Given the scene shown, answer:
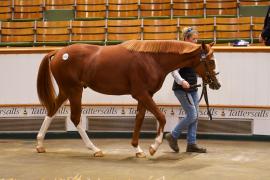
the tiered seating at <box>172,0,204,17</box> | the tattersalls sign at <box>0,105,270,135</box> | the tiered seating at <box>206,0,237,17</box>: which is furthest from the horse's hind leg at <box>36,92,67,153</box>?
the tiered seating at <box>206,0,237,17</box>

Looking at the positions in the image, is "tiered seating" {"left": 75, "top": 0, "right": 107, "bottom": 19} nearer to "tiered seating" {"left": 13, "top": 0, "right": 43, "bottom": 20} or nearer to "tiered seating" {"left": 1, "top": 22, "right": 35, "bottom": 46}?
"tiered seating" {"left": 13, "top": 0, "right": 43, "bottom": 20}

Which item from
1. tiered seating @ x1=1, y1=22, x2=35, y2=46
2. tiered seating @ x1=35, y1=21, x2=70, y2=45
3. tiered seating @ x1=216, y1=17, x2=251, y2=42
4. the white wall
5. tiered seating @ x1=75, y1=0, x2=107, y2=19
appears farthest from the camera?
tiered seating @ x1=75, y1=0, x2=107, y2=19

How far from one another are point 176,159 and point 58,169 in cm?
155

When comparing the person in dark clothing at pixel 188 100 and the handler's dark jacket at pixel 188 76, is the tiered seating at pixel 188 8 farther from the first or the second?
the handler's dark jacket at pixel 188 76

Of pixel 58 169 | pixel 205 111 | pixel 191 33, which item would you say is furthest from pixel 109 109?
pixel 58 169

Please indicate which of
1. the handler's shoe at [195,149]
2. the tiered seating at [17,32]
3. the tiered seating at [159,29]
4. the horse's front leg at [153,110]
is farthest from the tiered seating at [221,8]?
the horse's front leg at [153,110]

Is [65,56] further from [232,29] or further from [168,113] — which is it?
[232,29]

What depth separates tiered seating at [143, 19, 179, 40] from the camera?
35.3ft

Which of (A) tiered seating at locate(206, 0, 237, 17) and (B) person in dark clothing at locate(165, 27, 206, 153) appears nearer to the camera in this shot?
(B) person in dark clothing at locate(165, 27, 206, 153)

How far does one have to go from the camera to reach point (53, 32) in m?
11.5

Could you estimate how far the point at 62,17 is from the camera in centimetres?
1267

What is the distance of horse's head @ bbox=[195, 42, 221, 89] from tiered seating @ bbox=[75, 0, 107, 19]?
21.5 feet

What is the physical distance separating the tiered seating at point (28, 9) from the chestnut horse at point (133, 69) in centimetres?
655

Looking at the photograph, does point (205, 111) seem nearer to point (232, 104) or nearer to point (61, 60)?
point (232, 104)
